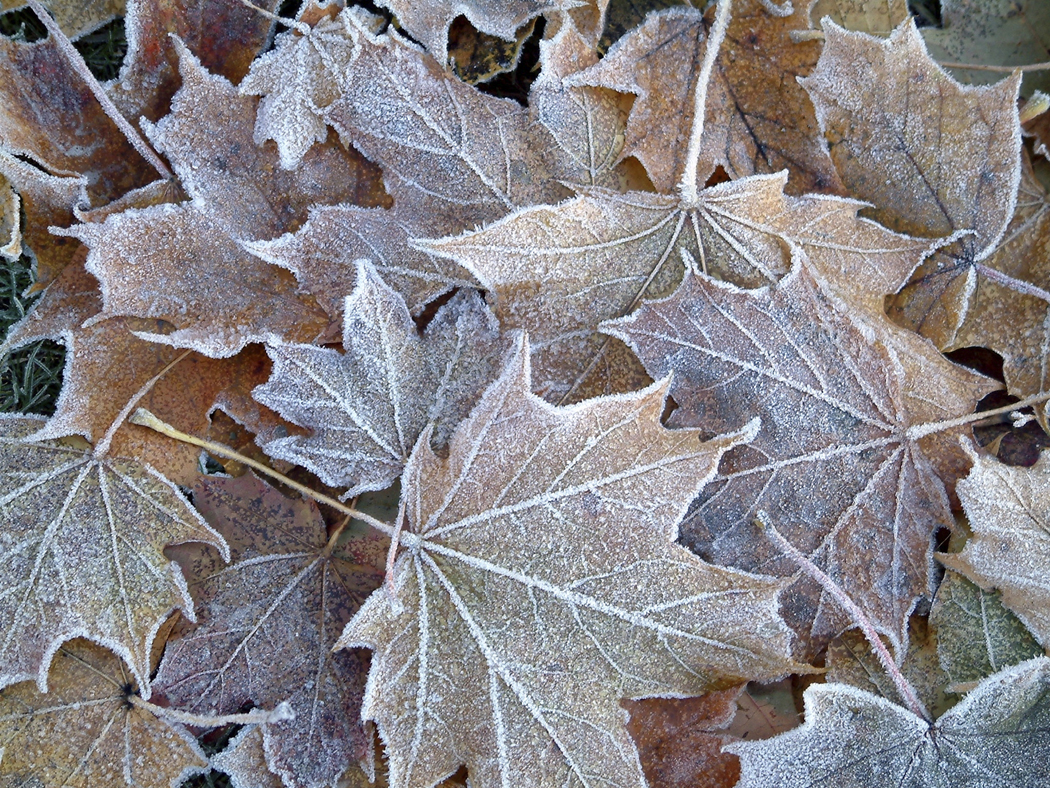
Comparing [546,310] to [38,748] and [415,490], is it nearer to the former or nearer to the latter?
[415,490]

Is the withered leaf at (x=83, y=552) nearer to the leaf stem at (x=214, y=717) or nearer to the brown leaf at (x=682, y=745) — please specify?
the leaf stem at (x=214, y=717)

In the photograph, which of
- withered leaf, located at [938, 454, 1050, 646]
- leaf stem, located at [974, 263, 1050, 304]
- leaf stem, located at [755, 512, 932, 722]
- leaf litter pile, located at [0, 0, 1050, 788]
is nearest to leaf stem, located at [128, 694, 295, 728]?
leaf litter pile, located at [0, 0, 1050, 788]

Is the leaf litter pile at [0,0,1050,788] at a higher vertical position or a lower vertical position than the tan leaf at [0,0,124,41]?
lower

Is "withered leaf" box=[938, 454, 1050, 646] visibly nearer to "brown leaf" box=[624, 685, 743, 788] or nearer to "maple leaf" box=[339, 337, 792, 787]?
"maple leaf" box=[339, 337, 792, 787]

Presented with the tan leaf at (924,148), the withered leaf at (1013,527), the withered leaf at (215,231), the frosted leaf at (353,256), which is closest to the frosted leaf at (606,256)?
the frosted leaf at (353,256)

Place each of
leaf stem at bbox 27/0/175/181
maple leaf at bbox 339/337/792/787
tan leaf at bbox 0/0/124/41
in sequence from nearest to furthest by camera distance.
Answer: maple leaf at bbox 339/337/792/787, leaf stem at bbox 27/0/175/181, tan leaf at bbox 0/0/124/41

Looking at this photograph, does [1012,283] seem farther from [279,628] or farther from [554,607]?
[279,628]

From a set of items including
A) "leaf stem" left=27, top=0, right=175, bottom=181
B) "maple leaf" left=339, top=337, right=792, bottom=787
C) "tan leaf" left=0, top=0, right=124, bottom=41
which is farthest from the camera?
"tan leaf" left=0, top=0, right=124, bottom=41

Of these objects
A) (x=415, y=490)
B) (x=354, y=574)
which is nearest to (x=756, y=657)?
(x=415, y=490)
